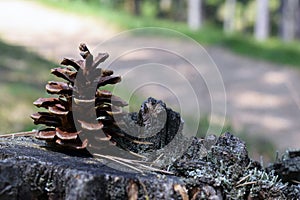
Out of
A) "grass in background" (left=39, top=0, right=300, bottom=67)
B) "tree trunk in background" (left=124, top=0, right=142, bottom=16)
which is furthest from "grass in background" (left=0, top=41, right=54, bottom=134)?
"tree trunk in background" (left=124, top=0, right=142, bottom=16)

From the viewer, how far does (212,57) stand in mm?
10492

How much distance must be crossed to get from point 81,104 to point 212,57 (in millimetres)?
9234

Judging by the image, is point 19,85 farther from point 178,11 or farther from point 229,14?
point 178,11

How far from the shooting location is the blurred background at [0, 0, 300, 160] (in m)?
6.03

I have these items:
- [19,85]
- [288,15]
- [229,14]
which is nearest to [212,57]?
[19,85]

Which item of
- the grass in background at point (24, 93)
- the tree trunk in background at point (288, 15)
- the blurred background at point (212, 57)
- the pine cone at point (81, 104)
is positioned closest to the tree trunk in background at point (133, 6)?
the blurred background at point (212, 57)

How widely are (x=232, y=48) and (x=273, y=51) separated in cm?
90

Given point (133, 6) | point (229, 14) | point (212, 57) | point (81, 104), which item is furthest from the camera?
point (229, 14)

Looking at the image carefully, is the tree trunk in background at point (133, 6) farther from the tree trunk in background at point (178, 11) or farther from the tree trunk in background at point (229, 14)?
the tree trunk in background at point (178, 11)

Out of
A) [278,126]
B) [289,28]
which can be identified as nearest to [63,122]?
[278,126]

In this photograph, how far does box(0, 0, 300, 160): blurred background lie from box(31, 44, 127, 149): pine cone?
3.10 m

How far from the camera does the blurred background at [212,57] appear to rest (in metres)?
6.03

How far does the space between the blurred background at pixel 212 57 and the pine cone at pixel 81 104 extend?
3.10 meters

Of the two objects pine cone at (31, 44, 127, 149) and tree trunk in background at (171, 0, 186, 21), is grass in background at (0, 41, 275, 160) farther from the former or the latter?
tree trunk in background at (171, 0, 186, 21)
